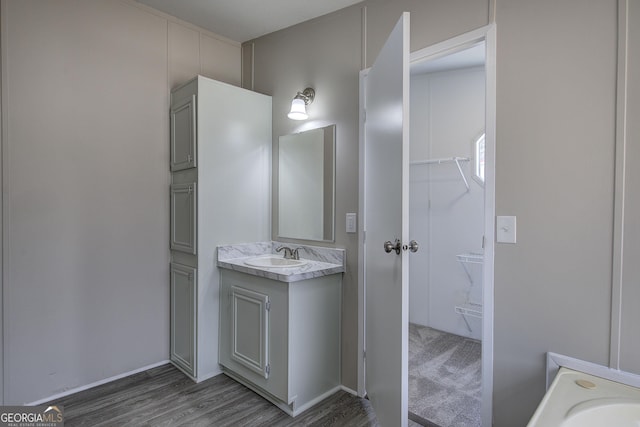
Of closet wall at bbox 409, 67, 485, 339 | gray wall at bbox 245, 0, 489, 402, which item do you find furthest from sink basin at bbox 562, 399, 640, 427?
closet wall at bbox 409, 67, 485, 339

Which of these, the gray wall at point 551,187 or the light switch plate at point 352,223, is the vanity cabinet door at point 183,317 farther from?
the gray wall at point 551,187

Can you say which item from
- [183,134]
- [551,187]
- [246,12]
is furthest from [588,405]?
[246,12]

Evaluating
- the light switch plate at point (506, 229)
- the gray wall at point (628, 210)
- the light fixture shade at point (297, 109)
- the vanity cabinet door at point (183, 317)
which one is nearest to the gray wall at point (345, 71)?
the light fixture shade at point (297, 109)

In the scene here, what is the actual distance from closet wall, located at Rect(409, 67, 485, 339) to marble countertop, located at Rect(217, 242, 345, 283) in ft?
4.88

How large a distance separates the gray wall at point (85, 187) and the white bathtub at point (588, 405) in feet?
8.19

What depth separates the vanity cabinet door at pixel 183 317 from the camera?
2.40 m

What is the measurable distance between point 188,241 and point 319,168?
1.10 metres

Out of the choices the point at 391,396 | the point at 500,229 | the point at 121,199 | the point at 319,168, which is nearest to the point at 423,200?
the point at 319,168

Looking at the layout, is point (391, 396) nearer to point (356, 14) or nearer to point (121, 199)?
point (121, 199)

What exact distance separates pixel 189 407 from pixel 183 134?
184 cm

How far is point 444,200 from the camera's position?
11.0 ft

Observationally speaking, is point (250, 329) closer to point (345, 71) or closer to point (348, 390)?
point (348, 390)

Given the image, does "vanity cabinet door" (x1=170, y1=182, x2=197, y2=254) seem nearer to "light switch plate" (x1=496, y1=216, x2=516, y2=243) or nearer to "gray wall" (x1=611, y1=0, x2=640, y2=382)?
"light switch plate" (x1=496, y1=216, x2=516, y2=243)

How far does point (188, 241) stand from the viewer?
2.44 m
